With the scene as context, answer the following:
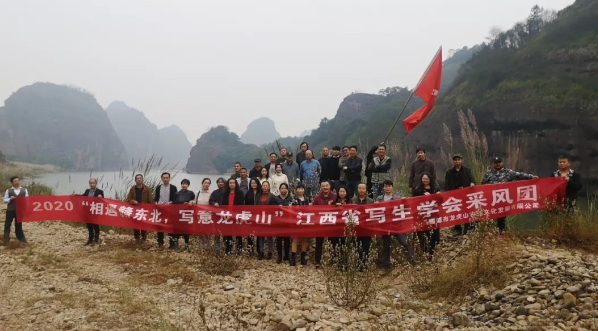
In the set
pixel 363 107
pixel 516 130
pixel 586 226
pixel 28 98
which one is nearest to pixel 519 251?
pixel 586 226

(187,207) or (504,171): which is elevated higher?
(504,171)

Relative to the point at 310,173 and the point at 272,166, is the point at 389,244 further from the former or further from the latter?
the point at 272,166

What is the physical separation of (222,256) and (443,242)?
12.8 ft

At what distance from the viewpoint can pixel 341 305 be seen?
13.5 feet

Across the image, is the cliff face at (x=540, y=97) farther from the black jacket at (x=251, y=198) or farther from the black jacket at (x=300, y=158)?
the black jacket at (x=251, y=198)

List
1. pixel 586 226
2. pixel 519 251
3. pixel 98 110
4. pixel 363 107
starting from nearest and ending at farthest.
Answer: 1. pixel 519 251
2. pixel 586 226
3. pixel 363 107
4. pixel 98 110

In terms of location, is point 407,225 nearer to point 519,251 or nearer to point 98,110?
point 519,251

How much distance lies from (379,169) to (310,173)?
1.42 metres

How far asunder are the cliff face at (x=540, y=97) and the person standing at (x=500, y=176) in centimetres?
1780

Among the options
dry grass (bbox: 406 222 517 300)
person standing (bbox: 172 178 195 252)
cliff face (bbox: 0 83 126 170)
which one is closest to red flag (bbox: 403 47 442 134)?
dry grass (bbox: 406 222 517 300)

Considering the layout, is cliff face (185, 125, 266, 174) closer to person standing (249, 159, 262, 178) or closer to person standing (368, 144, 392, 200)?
person standing (249, 159, 262, 178)

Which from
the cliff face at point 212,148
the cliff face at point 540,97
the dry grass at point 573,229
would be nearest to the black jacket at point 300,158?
the dry grass at point 573,229

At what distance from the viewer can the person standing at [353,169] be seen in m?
6.94

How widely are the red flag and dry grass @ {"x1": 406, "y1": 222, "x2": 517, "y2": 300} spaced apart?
8.40 ft
